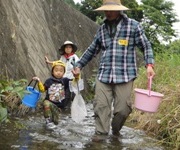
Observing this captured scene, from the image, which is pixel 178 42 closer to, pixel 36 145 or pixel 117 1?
pixel 117 1

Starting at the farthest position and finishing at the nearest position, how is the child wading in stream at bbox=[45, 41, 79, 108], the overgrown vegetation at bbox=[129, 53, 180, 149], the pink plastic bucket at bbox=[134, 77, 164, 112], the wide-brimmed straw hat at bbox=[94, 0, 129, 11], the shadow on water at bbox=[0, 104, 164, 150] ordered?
the child wading in stream at bbox=[45, 41, 79, 108]
the overgrown vegetation at bbox=[129, 53, 180, 149]
the wide-brimmed straw hat at bbox=[94, 0, 129, 11]
the pink plastic bucket at bbox=[134, 77, 164, 112]
the shadow on water at bbox=[0, 104, 164, 150]

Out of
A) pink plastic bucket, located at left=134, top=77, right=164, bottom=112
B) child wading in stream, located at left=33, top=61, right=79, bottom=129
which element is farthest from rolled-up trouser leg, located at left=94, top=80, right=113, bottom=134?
child wading in stream, located at left=33, top=61, right=79, bottom=129

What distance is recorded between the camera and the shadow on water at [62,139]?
4621mm

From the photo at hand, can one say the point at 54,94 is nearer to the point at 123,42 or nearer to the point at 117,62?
the point at 117,62

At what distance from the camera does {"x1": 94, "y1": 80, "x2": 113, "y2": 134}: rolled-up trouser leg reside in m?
5.46

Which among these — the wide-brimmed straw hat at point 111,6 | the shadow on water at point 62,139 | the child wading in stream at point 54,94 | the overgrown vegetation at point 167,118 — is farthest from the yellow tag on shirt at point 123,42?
the child wading in stream at point 54,94

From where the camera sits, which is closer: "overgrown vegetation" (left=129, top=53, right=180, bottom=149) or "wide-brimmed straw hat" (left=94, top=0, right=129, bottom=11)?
"wide-brimmed straw hat" (left=94, top=0, right=129, bottom=11)

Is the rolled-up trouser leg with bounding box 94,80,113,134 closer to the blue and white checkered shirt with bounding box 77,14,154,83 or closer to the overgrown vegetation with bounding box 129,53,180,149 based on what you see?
the blue and white checkered shirt with bounding box 77,14,154,83

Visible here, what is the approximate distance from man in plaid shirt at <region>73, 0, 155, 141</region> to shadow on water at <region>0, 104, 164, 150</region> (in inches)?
12.1

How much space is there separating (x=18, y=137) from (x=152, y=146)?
1703mm

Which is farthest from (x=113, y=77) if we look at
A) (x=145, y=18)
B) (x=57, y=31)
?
(x=145, y=18)

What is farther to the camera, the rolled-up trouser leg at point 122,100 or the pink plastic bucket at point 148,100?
the rolled-up trouser leg at point 122,100

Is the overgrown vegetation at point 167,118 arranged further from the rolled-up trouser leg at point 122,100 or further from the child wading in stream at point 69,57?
the child wading in stream at point 69,57

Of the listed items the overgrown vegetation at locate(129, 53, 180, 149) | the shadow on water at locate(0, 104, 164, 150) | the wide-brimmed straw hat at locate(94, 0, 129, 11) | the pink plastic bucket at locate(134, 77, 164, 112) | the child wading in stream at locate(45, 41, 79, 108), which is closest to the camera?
the shadow on water at locate(0, 104, 164, 150)
